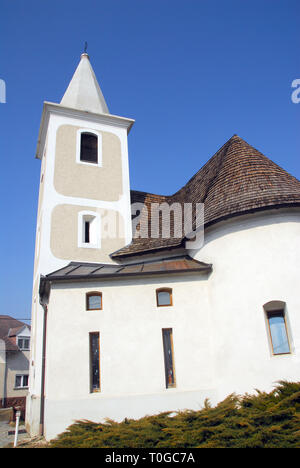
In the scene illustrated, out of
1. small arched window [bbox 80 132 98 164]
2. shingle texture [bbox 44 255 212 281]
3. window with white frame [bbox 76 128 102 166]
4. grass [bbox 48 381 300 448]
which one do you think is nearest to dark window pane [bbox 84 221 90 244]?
shingle texture [bbox 44 255 212 281]

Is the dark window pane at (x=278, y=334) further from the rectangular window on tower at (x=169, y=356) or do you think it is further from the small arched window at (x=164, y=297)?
the small arched window at (x=164, y=297)

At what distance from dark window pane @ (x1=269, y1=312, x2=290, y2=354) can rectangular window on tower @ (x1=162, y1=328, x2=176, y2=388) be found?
3.17 meters

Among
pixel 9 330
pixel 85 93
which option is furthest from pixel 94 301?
pixel 9 330

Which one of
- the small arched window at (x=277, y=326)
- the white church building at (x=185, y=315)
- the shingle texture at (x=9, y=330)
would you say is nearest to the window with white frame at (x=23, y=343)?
the shingle texture at (x=9, y=330)

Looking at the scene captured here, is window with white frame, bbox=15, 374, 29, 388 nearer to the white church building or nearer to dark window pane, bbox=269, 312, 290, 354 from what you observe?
the white church building

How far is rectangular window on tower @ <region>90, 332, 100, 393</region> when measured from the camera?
451 inches

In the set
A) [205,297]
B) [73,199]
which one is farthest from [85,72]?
[205,297]

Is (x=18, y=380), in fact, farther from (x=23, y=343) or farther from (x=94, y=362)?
(x=94, y=362)

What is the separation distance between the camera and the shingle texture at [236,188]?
12.4 metres

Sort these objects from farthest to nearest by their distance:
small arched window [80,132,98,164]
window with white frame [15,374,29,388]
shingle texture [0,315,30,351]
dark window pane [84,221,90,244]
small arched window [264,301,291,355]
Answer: shingle texture [0,315,30,351] < window with white frame [15,374,29,388] < small arched window [80,132,98,164] < dark window pane [84,221,90,244] < small arched window [264,301,291,355]

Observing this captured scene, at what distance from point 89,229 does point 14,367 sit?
19173 millimetres

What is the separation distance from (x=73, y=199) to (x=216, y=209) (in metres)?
6.80
